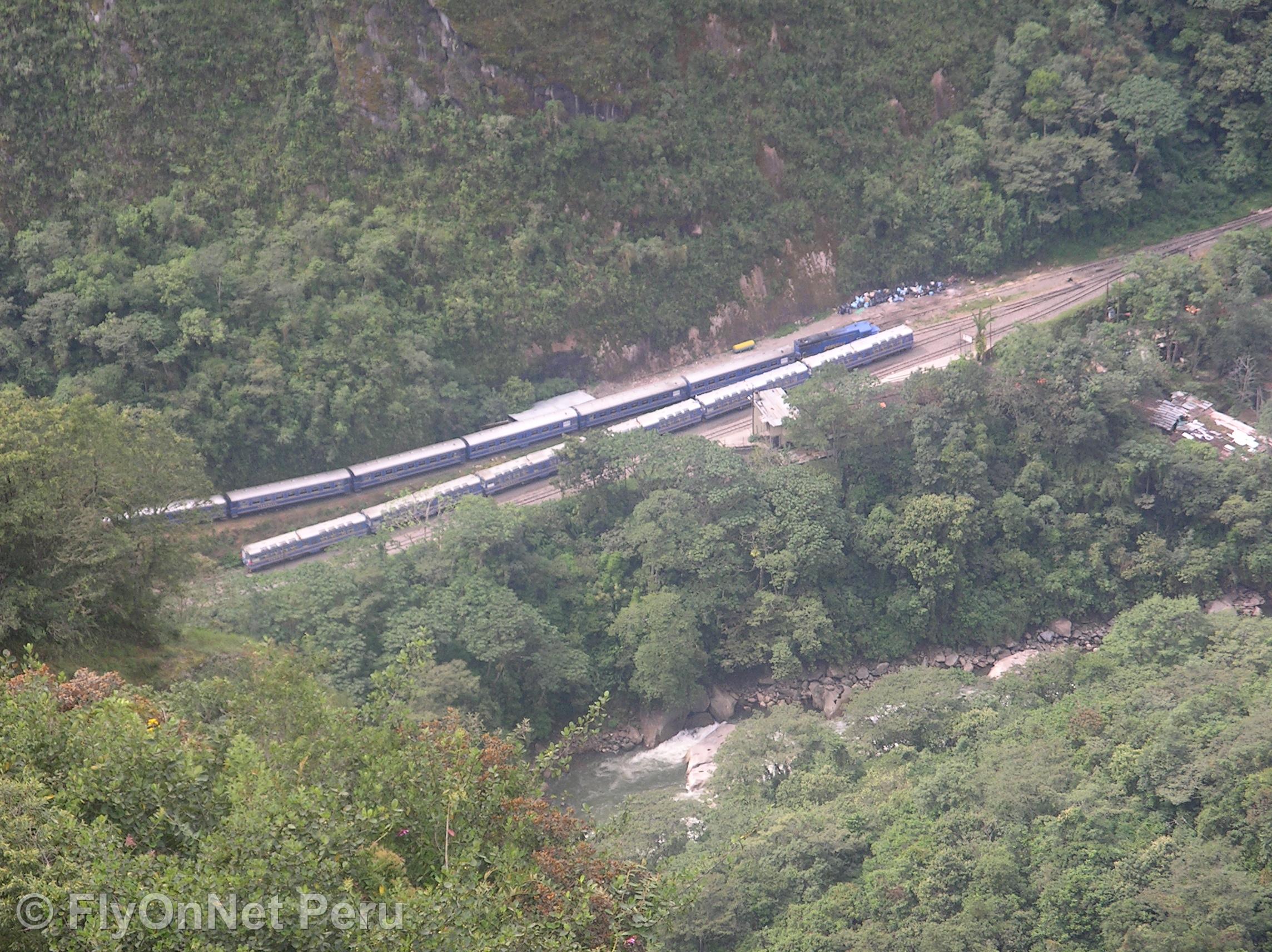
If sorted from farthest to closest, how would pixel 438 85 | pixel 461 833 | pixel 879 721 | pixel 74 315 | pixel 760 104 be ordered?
1. pixel 760 104
2. pixel 438 85
3. pixel 74 315
4. pixel 879 721
5. pixel 461 833

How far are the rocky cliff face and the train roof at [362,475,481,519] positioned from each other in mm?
15800

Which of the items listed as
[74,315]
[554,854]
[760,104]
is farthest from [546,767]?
[760,104]

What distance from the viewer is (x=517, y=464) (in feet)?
176

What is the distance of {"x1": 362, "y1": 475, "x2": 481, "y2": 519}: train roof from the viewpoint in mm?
50562

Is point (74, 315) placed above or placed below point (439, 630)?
above

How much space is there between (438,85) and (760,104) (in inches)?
591

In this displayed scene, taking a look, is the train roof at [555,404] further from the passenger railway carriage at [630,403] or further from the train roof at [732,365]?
the train roof at [732,365]

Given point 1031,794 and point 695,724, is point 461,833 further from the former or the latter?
point 695,724

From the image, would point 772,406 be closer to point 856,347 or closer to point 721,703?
point 856,347

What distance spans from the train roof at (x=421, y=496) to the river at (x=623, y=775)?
11416 mm

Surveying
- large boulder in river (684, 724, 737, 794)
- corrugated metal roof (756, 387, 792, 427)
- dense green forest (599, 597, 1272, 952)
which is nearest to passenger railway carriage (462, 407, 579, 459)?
corrugated metal roof (756, 387, 792, 427)

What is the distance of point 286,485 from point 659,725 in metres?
17.0

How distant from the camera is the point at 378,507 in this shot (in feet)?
169

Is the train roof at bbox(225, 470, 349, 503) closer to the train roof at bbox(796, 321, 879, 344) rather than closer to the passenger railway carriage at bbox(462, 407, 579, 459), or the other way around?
the passenger railway carriage at bbox(462, 407, 579, 459)
